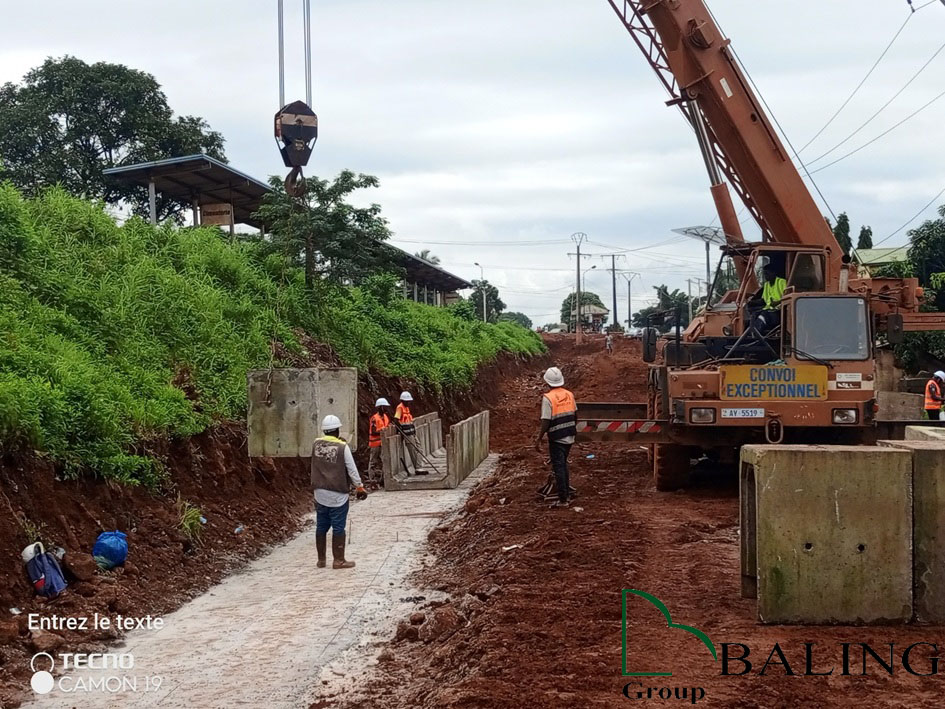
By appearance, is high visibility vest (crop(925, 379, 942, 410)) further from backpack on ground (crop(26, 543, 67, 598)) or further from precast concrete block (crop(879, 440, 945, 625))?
backpack on ground (crop(26, 543, 67, 598))

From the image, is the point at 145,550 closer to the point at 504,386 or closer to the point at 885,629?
the point at 885,629

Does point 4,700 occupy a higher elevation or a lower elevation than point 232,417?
lower

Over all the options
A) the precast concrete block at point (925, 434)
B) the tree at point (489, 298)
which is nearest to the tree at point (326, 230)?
the precast concrete block at point (925, 434)

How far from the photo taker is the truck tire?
12.2 m

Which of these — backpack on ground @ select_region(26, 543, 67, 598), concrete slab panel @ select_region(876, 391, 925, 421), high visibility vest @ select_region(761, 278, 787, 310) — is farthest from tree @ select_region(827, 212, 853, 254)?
backpack on ground @ select_region(26, 543, 67, 598)

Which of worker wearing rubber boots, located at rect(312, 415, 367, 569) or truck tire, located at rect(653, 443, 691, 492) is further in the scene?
truck tire, located at rect(653, 443, 691, 492)

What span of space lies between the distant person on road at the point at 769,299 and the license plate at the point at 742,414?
1.30 metres

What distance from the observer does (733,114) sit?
44.4 feet

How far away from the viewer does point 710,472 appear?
45.2 feet

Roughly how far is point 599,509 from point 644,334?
2.87 metres

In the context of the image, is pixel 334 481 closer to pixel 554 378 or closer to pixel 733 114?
pixel 554 378

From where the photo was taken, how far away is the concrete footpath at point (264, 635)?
6.00 m

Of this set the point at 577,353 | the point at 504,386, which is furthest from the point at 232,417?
the point at 577,353

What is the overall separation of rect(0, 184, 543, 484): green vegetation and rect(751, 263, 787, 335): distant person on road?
23.4ft
